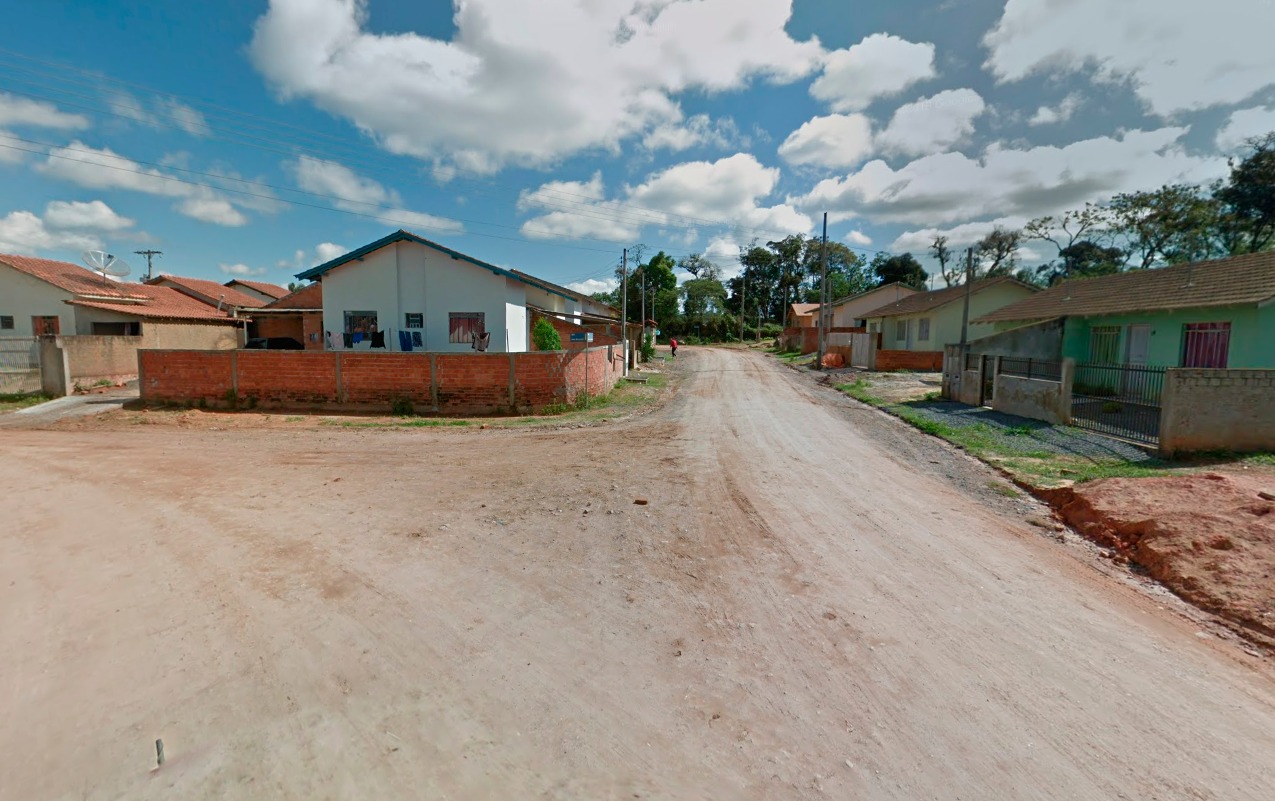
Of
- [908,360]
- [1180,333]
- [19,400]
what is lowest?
[19,400]

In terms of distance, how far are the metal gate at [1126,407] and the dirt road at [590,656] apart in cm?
630

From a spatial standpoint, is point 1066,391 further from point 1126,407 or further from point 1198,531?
point 1198,531

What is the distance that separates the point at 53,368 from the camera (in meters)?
16.6

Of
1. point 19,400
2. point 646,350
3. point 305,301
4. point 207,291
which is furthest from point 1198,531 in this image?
point 207,291

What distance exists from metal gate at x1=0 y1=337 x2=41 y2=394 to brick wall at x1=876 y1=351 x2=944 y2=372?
3383 cm

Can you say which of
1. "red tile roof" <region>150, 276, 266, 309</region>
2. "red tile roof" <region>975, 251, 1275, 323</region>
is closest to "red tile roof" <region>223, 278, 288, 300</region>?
"red tile roof" <region>150, 276, 266, 309</region>

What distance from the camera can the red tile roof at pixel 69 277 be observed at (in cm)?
2433

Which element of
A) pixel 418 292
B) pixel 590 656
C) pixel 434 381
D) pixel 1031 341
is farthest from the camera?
pixel 1031 341

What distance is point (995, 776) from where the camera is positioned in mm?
2580

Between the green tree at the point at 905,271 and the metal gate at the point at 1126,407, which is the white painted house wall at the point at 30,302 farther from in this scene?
the green tree at the point at 905,271

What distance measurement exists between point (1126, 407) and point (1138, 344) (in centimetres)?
934

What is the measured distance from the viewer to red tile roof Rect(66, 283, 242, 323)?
2389cm

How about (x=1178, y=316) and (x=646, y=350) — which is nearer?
(x=1178, y=316)

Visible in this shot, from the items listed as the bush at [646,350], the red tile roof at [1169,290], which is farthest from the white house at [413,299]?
the red tile roof at [1169,290]
